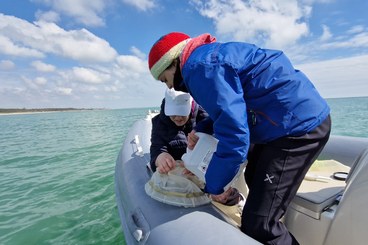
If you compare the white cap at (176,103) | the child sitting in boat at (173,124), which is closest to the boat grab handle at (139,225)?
the child sitting in boat at (173,124)

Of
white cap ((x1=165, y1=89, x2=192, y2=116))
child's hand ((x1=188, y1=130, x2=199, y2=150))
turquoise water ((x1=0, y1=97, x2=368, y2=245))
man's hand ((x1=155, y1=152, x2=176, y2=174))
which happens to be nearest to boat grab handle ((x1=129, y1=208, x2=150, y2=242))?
man's hand ((x1=155, y1=152, x2=176, y2=174))

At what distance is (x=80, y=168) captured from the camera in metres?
6.19

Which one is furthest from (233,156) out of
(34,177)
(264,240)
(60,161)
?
(60,161)

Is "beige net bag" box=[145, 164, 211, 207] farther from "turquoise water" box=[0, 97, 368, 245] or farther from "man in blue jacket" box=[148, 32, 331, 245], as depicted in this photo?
"turquoise water" box=[0, 97, 368, 245]

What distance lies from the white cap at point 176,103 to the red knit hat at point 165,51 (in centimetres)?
53

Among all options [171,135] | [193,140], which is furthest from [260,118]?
[171,135]

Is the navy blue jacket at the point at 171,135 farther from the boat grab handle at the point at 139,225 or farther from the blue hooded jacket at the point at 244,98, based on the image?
the blue hooded jacket at the point at 244,98

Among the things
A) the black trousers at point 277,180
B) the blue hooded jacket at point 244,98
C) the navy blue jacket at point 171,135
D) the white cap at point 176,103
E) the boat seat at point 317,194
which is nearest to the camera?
the blue hooded jacket at point 244,98

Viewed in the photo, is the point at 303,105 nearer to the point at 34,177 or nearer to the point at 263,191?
the point at 263,191

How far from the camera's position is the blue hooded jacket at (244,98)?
3.79ft

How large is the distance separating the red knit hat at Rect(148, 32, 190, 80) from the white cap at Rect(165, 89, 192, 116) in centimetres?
53

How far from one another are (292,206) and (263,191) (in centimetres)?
32

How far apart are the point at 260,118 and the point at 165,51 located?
606 mm

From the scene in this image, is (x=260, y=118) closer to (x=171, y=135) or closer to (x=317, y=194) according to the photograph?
(x=317, y=194)
